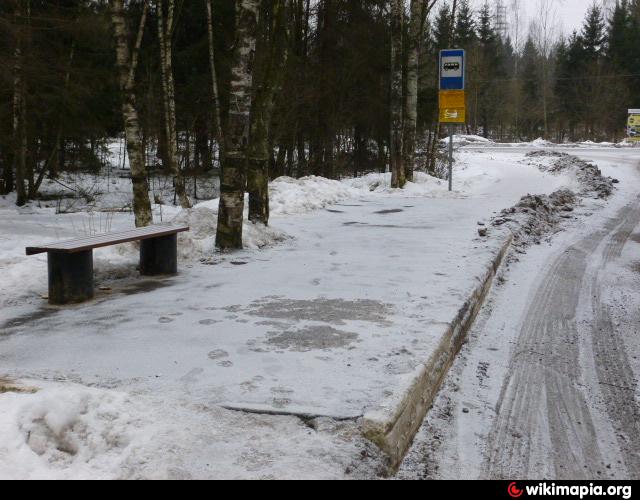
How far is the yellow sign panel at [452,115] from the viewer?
52.1ft

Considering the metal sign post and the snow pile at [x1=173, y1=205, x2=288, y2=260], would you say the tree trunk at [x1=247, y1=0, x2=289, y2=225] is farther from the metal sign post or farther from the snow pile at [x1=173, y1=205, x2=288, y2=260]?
the metal sign post

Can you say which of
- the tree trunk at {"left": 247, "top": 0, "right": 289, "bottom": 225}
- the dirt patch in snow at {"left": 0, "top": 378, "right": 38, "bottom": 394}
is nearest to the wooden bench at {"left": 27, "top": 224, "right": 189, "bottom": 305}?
the dirt patch in snow at {"left": 0, "top": 378, "right": 38, "bottom": 394}

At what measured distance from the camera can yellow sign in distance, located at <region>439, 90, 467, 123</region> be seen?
52.2 ft

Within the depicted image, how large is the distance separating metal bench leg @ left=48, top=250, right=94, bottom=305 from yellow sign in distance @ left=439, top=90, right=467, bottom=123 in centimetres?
1171

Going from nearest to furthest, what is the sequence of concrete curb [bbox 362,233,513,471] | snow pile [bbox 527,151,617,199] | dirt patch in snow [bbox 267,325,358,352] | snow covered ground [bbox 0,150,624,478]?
snow covered ground [bbox 0,150,624,478]
concrete curb [bbox 362,233,513,471]
dirt patch in snow [bbox 267,325,358,352]
snow pile [bbox 527,151,617,199]

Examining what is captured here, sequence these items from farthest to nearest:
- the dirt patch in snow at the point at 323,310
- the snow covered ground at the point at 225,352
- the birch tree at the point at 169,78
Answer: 1. the birch tree at the point at 169,78
2. the dirt patch in snow at the point at 323,310
3. the snow covered ground at the point at 225,352

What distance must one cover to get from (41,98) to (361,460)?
18953 millimetres

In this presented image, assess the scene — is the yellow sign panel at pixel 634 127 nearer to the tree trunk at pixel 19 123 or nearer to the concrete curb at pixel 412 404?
the tree trunk at pixel 19 123

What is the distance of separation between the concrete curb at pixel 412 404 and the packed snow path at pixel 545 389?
9cm

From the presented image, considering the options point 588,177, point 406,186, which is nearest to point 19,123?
point 406,186

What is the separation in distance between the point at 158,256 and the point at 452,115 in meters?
10.7

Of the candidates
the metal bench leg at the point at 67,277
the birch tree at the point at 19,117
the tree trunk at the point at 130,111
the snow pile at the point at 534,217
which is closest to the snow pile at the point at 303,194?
the tree trunk at the point at 130,111

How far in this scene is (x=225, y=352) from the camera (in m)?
4.52

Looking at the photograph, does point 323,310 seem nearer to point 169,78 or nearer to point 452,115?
point 452,115
